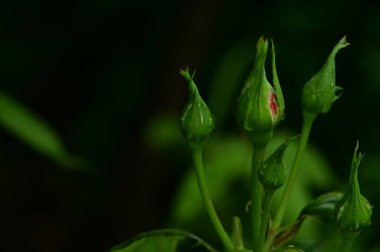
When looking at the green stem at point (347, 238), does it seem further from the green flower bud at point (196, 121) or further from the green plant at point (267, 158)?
the green flower bud at point (196, 121)

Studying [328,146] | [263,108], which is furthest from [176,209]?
[328,146]

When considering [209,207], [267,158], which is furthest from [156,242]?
[267,158]

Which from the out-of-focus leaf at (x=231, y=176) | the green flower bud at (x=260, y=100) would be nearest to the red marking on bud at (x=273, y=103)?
→ the green flower bud at (x=260, y=100)

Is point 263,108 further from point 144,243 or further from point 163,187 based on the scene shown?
point 163,187

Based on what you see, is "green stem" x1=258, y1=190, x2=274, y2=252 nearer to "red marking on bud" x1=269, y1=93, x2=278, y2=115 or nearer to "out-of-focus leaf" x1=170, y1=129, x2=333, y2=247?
"red marking on bud" x1=269, y1=93, x2=278, y2=115

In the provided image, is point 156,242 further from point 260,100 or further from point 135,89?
point 135,89

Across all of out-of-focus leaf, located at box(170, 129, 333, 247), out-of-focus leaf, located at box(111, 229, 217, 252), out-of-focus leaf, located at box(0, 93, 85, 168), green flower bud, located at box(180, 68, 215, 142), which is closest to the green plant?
green flower bud, located at box(180, 68, 215, 142)
